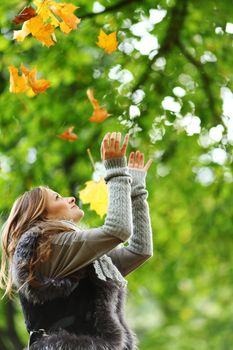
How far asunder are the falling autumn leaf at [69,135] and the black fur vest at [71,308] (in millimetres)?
4183

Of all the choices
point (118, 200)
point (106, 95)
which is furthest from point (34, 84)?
point (118, 200)

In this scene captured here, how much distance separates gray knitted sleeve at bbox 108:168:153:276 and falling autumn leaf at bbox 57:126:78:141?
384 cm

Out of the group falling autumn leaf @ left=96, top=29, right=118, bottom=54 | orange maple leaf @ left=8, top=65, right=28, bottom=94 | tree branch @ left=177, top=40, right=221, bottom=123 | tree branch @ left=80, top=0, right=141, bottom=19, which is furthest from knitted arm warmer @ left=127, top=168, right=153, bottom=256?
tree branch @ left=177, top=40, right=221, bottom=123

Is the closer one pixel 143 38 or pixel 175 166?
pixel 143 38

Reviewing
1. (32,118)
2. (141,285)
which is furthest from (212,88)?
(141,285)

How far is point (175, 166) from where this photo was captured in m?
9.14

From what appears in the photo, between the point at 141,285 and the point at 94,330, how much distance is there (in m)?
6.99

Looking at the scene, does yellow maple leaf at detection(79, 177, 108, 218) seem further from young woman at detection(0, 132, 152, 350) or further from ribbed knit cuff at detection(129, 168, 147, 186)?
young woman at detection(0, 132, 152, 350)

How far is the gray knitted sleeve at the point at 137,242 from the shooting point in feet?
13.0

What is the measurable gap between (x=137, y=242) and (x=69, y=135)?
13.1ft

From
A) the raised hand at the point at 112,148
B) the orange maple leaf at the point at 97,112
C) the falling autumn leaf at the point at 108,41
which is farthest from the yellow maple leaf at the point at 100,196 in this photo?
the orange maple leaf at the point at 97,112

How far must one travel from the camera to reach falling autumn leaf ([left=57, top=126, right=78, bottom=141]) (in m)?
7.86

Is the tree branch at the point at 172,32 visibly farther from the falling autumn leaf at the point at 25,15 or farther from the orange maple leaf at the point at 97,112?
the falling autumn leaf at the point at 25,15

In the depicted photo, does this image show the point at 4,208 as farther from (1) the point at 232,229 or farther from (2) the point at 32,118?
(1) the point at 232,229
